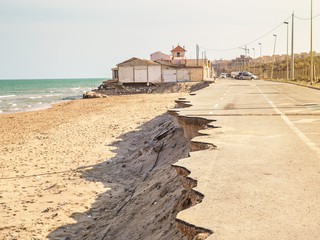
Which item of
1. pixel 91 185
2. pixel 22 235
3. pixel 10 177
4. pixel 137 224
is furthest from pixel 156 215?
pixel 10 177

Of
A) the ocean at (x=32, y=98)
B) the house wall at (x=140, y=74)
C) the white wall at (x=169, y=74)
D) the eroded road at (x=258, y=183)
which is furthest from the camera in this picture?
the white wall at (x=169, y=74)

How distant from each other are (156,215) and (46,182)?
6.62m

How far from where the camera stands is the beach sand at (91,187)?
7988 millimetres

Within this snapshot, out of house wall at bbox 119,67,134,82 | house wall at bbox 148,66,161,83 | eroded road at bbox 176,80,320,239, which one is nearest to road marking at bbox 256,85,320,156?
eroded road at bbox 176,80,320,239

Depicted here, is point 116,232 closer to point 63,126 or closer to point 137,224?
point 137,224

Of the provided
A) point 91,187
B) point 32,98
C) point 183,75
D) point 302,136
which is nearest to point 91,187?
point 91,187

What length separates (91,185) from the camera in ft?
40.3

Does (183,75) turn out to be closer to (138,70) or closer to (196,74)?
(196,74)

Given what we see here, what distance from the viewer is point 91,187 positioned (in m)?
12.1

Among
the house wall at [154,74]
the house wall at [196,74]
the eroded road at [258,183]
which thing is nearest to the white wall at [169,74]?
the house wall at [154,74]

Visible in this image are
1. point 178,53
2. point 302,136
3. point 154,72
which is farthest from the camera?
point 178,53

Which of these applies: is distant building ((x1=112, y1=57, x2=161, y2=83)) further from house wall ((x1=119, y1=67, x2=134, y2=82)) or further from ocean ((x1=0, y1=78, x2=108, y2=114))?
ocean ((x1=0, y1=78, x2=108, y2=114))

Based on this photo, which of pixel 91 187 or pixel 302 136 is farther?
pixel 91 187

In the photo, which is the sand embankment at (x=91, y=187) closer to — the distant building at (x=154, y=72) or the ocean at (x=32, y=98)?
the ocean at (x=32, y=98)
